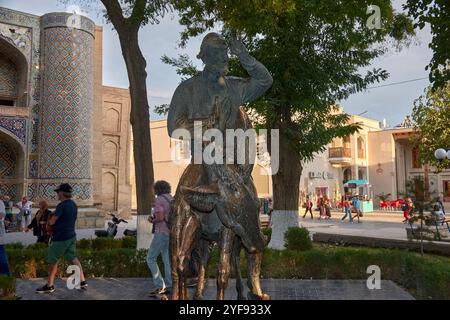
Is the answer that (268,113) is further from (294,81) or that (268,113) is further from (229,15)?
(229,15)

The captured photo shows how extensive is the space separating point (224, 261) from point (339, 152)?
36.7 m

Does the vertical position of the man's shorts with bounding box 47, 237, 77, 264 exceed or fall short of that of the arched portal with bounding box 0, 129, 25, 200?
it falls short

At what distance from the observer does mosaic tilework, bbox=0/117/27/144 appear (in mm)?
17859

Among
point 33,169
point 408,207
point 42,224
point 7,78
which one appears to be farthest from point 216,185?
point 7,78

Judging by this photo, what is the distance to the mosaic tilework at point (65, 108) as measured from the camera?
59.2 feet

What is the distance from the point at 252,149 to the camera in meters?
3.60

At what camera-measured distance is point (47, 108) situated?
59.9ft

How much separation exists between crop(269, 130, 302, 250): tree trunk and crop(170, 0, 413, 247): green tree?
24mm

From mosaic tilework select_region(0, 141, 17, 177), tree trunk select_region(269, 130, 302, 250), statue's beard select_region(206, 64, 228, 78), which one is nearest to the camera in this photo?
statue's beard select_region(206, 64, 228, 78)

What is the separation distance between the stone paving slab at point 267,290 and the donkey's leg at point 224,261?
8.74ft

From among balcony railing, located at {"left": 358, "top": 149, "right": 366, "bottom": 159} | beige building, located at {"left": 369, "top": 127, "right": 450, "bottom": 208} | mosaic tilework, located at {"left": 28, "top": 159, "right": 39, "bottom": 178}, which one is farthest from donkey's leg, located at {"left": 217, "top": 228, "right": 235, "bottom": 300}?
balcony railing, located at {"left": 358, "top": 149, "right": 366, "bottom": 159}

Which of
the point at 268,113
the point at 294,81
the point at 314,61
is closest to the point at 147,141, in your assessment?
the point at 268,113

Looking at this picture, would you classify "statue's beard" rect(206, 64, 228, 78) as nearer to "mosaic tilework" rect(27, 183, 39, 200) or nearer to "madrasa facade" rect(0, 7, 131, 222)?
"madrasa facade" rect(0, 7, 131, 222)

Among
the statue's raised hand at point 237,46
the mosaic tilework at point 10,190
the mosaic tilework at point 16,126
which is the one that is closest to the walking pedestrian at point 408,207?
the statue's raised hand at point 237,46
